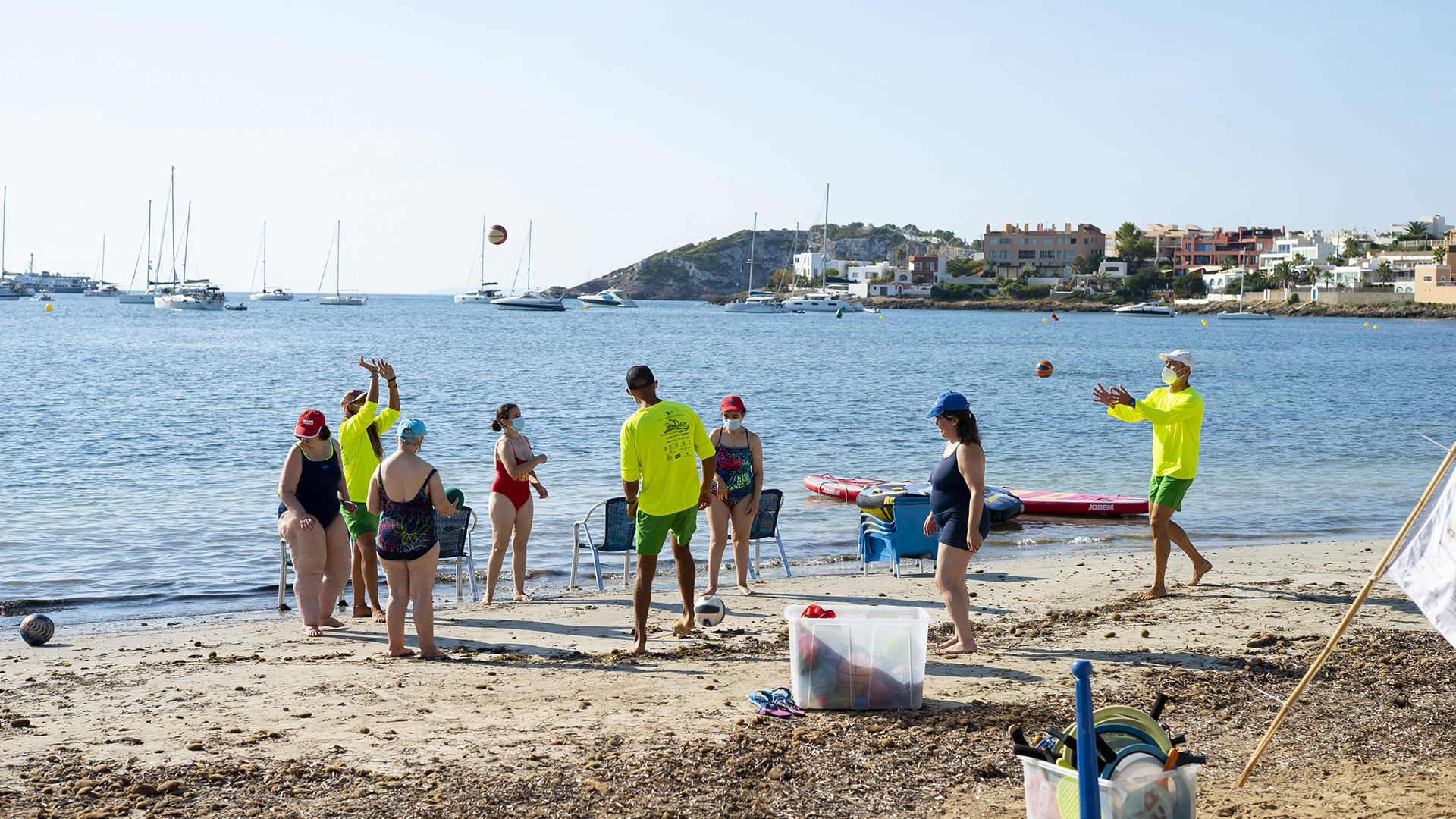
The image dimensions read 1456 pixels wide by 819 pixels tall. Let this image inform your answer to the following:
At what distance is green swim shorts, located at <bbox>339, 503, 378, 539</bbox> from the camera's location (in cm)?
845

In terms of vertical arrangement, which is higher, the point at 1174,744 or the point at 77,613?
the point at 1174,744

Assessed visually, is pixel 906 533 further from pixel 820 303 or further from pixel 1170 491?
pixel 820 303

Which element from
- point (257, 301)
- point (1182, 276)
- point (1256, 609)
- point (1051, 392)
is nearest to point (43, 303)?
point (257, 301)

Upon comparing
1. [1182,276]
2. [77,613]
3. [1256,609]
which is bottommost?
[77,613]

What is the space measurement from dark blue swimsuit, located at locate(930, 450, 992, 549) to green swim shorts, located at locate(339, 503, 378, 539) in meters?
4.13

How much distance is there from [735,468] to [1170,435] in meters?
3.33

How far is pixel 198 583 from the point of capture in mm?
11164

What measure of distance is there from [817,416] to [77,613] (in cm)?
2337

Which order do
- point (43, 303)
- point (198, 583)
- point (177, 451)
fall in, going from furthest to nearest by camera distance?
1. point (43, 303)
2. point (177, 451)
3. point (198, 583)

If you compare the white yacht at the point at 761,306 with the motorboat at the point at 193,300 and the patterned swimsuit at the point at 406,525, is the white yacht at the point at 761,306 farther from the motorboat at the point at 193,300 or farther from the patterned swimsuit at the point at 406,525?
the patterned swimsuit at the point at 406,525

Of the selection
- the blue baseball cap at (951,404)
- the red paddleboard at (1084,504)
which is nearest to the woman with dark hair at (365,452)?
the blue baseball cap at (951,404)

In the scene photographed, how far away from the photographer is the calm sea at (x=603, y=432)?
43.7 feet

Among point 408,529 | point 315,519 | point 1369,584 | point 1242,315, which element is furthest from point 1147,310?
point 1369,584

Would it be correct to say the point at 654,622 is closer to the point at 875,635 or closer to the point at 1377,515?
the point at 875,635
